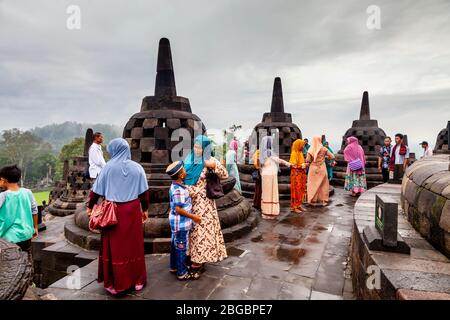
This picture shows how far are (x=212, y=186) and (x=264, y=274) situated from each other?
4.47 ft

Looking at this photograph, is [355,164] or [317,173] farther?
[355,164]

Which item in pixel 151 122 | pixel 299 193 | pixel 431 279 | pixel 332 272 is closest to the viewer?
pixel 431 279

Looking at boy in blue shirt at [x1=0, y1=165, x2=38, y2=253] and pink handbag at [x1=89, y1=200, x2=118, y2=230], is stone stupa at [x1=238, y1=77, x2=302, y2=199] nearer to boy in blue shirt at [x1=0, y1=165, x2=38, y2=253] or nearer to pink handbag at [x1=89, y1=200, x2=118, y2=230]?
pink handbag at [x1=89, y1=200, x2=118, y2=230]

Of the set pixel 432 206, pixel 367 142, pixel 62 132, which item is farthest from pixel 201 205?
pixel 62 132

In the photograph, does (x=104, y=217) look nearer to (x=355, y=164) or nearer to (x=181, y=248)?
(x=181, y=248)

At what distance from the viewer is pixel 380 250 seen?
2635 mm

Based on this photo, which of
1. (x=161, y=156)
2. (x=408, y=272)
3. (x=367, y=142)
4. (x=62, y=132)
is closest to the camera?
(x=408, y=272)

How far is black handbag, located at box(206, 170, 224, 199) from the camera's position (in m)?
3.42

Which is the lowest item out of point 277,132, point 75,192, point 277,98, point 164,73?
point 75,192

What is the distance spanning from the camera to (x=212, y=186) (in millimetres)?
3451

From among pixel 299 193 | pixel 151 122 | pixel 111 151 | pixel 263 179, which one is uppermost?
pixel 151 122

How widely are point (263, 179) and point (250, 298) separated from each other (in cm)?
369

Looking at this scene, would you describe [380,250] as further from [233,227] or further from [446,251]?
[233,227]
